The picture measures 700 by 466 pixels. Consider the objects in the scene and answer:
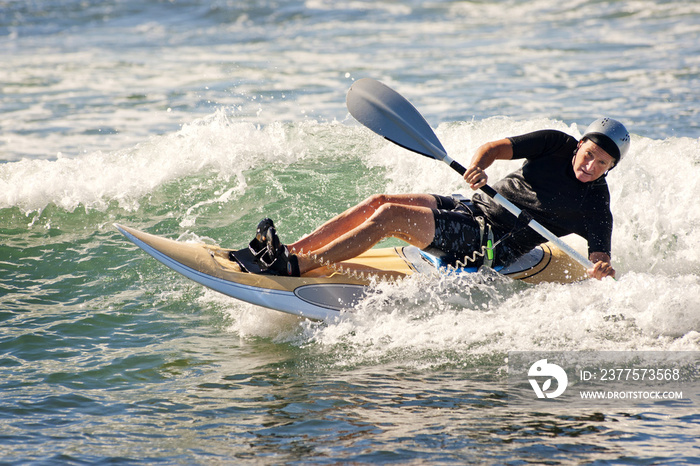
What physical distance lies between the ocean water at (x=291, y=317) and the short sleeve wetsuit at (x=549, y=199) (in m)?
0.43

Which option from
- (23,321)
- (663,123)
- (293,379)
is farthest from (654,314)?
(663,123)

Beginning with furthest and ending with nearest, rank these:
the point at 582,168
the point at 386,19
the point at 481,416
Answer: the point at 386,19, the point at 582,168, the point at 481,416

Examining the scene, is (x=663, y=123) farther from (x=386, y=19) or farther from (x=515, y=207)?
(x=386, y=19)

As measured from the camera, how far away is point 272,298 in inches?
190

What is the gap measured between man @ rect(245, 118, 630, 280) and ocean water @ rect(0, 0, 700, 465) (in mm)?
366

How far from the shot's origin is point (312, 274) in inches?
199

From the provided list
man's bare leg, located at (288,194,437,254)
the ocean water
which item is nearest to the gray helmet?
the ocean water

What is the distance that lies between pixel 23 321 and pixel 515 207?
3.88 meters

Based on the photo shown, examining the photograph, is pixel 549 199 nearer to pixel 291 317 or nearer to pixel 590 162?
pixel 590 162

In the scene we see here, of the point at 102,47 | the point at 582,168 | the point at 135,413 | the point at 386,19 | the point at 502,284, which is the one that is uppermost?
the point at 386,19

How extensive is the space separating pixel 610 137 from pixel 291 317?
264cm

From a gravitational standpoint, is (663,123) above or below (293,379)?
above

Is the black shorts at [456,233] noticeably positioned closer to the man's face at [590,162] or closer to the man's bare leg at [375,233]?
the man's bare leg at [375,233]

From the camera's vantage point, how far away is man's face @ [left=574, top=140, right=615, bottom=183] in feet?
15.0
